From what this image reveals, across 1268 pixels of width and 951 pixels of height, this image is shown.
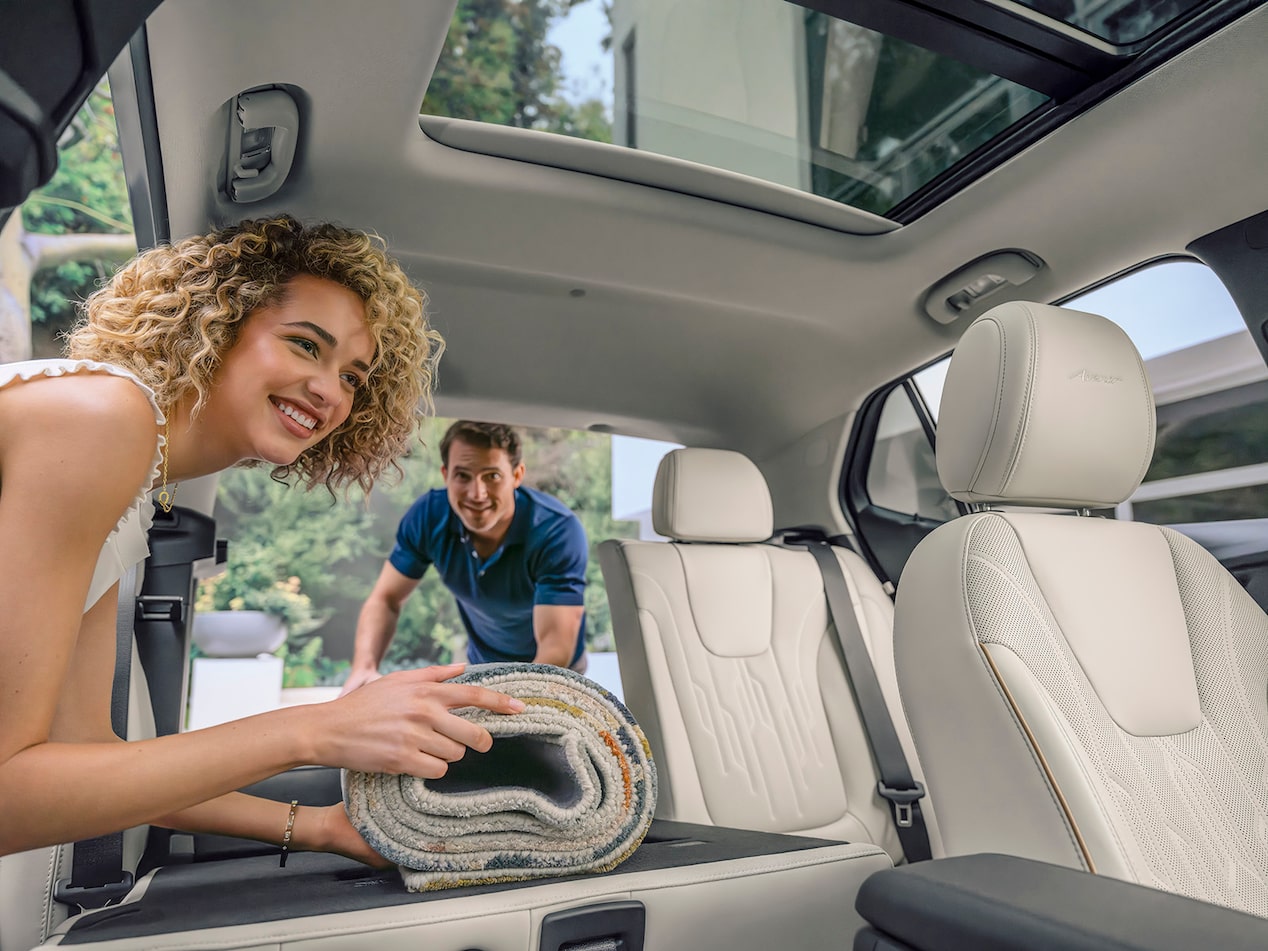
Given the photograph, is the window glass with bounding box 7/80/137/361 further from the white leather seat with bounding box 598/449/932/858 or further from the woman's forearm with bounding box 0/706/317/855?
the white leather seat with bounding box 598/449/932/858

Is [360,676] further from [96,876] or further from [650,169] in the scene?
[650,169]

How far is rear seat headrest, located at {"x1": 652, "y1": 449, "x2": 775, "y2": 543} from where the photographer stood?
2520mm

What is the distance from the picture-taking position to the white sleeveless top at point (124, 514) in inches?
35.7

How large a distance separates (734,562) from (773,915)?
1.63m

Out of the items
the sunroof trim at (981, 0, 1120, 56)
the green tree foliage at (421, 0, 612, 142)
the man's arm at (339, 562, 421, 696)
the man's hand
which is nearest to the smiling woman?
the green tree foliage at (421, 0, 612, 142)

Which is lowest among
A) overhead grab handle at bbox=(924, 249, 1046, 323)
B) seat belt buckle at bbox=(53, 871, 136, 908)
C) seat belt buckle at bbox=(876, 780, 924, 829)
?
seat belt buckle at bbox=(876, 780, 924, 829)

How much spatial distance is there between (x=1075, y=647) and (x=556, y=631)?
210cm

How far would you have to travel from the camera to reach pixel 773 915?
96 cm

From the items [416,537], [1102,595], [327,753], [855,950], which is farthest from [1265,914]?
[416,537]

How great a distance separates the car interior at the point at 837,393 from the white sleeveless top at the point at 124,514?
0.39 m

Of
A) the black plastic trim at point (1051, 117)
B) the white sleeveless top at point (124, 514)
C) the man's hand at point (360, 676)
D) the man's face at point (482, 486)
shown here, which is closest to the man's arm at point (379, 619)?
the man's hand at point (360, 676)

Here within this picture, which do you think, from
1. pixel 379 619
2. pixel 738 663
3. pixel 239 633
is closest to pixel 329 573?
pixel 239 633

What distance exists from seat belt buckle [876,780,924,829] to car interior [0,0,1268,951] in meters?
0.01

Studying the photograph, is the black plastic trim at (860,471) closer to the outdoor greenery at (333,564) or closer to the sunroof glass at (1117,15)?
the sunroof glass at (1117,15)
